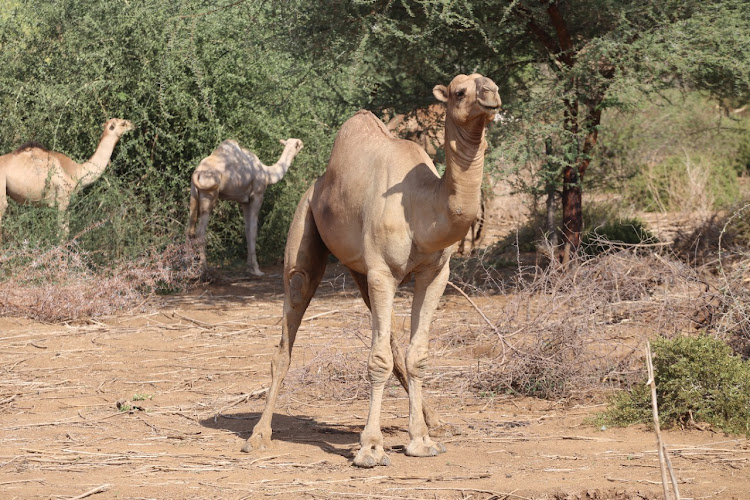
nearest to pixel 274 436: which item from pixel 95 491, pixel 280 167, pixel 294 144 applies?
pixel 95 491

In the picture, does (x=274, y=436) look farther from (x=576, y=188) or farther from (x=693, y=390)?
(x=576, y=188)

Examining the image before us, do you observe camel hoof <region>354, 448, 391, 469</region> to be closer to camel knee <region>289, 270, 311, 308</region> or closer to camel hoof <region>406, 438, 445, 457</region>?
camel hoof <region>406, 438, 445, 457</region>

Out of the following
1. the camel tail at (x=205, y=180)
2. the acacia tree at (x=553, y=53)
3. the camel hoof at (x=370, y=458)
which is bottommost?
the camel hoof at (x=370, y=458)

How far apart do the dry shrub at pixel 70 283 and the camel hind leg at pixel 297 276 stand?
5.13m

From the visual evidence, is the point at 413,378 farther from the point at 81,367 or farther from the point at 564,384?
the point at 81,367

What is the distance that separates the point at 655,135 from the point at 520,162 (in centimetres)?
953

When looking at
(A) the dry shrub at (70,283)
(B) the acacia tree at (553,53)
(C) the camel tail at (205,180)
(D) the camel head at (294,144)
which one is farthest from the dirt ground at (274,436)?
(D) the camel head at (294,144)

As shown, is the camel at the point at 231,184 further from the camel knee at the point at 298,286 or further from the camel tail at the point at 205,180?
the camel knee at the point at 298,286

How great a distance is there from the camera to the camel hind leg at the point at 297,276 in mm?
6316

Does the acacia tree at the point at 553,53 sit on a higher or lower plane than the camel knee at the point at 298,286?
higher

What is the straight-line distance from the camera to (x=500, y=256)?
15.4m

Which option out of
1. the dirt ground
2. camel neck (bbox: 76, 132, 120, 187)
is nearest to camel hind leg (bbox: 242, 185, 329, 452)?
the dirt ground

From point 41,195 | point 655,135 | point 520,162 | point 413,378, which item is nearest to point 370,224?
point 413,378

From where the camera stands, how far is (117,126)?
14.0m
